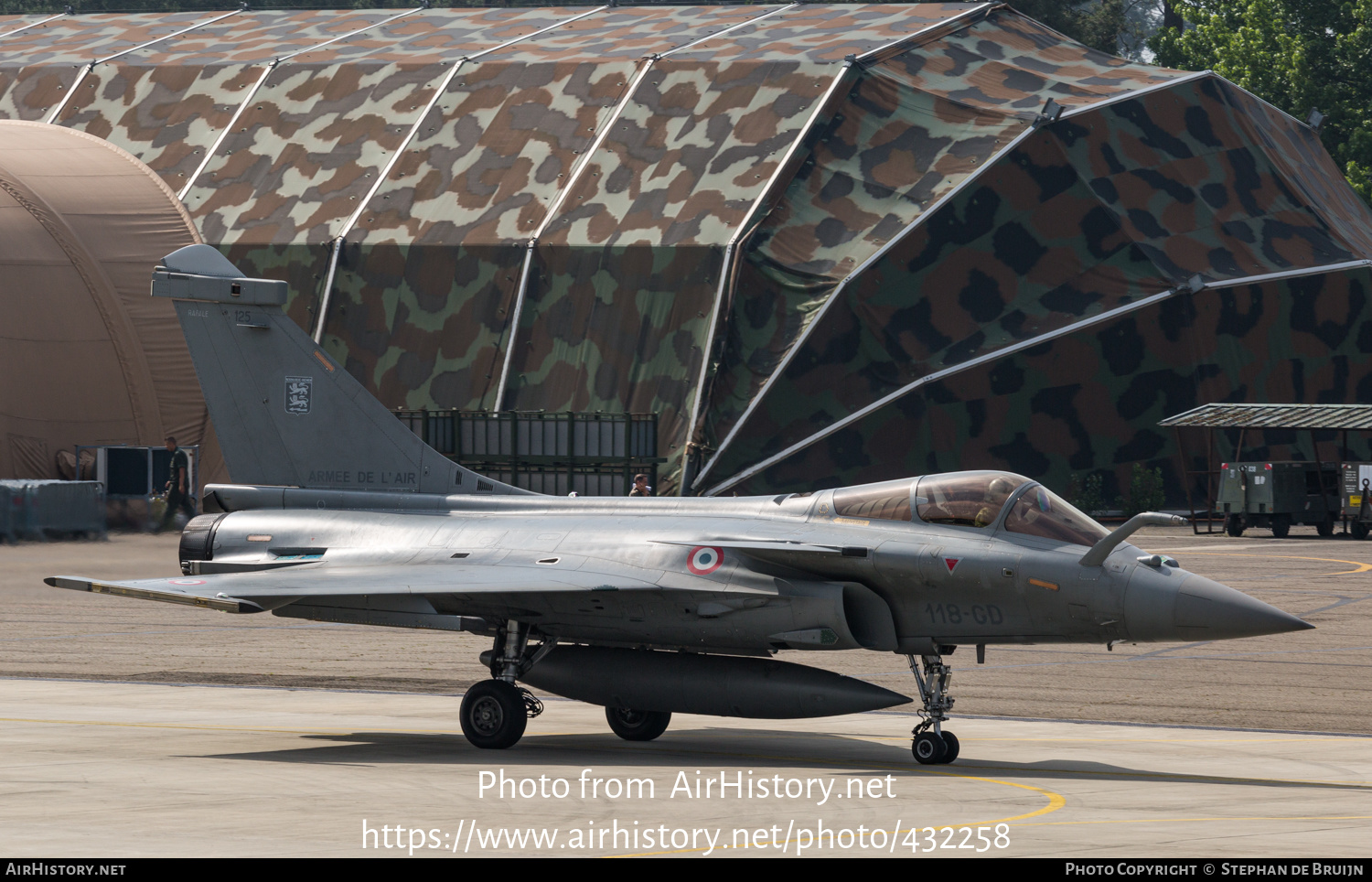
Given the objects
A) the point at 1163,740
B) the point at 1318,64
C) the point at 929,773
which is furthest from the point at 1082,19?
the point at 929,773

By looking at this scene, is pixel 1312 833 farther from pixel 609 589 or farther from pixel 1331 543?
pixel 1331 543

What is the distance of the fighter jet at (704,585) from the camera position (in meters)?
14.6

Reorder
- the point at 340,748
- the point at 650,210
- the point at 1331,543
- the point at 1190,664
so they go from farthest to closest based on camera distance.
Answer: the point at 650,210 → the point at 1331,543 → the point at 1190,664 → the point at 340,748

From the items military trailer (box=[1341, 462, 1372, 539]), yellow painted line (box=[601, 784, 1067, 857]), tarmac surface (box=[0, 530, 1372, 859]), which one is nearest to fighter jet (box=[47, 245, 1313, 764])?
tarmac surface (box=[0, 530, 1372, 859])

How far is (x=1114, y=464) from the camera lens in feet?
145

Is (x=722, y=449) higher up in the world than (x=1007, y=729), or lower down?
higher up

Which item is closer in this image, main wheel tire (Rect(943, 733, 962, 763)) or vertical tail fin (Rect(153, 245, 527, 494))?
main wheel tire (Rect(943, 733, 962, 763))

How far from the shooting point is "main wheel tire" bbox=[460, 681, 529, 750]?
1572 centimetres

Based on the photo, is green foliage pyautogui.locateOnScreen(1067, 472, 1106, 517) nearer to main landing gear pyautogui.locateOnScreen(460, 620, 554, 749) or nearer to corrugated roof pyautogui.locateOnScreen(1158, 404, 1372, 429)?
corrugated roof pyautogui.locateOnScreen(1158, 404, 1372, 429)

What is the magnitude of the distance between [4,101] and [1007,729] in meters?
43.8

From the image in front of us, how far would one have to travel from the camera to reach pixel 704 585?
15.2 meters

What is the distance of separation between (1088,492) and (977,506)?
29562mm

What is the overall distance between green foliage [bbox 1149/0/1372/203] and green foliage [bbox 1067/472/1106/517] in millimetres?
29973

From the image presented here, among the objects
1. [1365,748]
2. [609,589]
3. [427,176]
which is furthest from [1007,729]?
[427,176]
